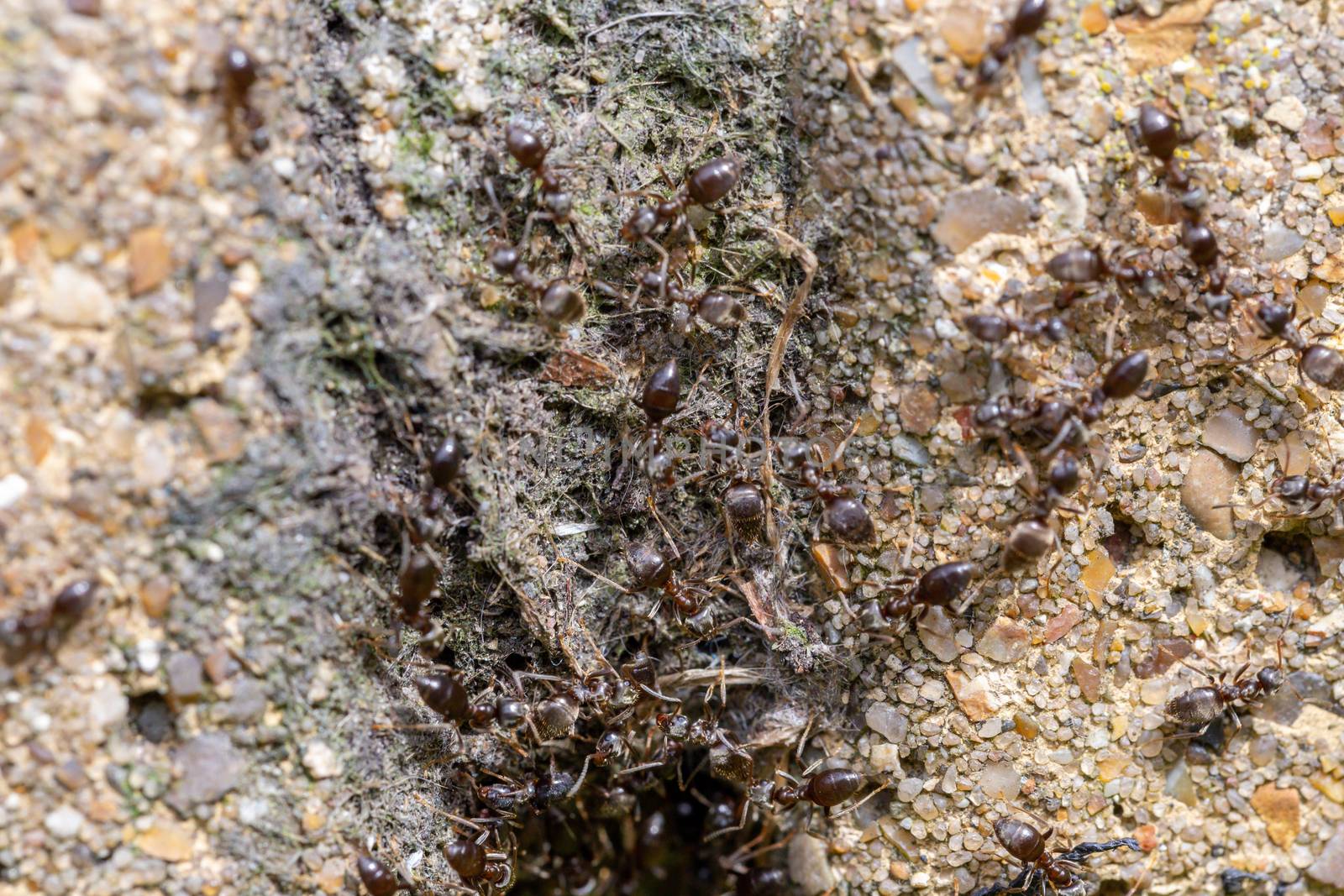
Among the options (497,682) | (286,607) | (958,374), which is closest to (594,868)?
(497,682)

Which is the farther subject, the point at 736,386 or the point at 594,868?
the point at 594,868

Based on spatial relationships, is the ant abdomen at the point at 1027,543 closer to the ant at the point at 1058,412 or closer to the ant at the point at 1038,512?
the ant at the point at 1038,512

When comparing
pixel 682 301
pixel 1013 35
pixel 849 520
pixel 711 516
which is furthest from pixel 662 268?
pixel 1013 35

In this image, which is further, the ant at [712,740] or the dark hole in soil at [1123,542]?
the ant at [712,740]

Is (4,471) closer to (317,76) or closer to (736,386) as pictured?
(317,76)

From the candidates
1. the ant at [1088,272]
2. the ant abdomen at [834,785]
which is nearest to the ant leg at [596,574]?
the ant abdomen at [834,785]

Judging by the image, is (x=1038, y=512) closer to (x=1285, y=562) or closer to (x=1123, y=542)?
(x=1123, y=542)

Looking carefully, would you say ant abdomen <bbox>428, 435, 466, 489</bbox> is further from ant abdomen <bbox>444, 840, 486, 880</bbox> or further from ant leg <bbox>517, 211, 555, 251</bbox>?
ant abdomen <bbox>444, 840, 486, 880</bbox>
